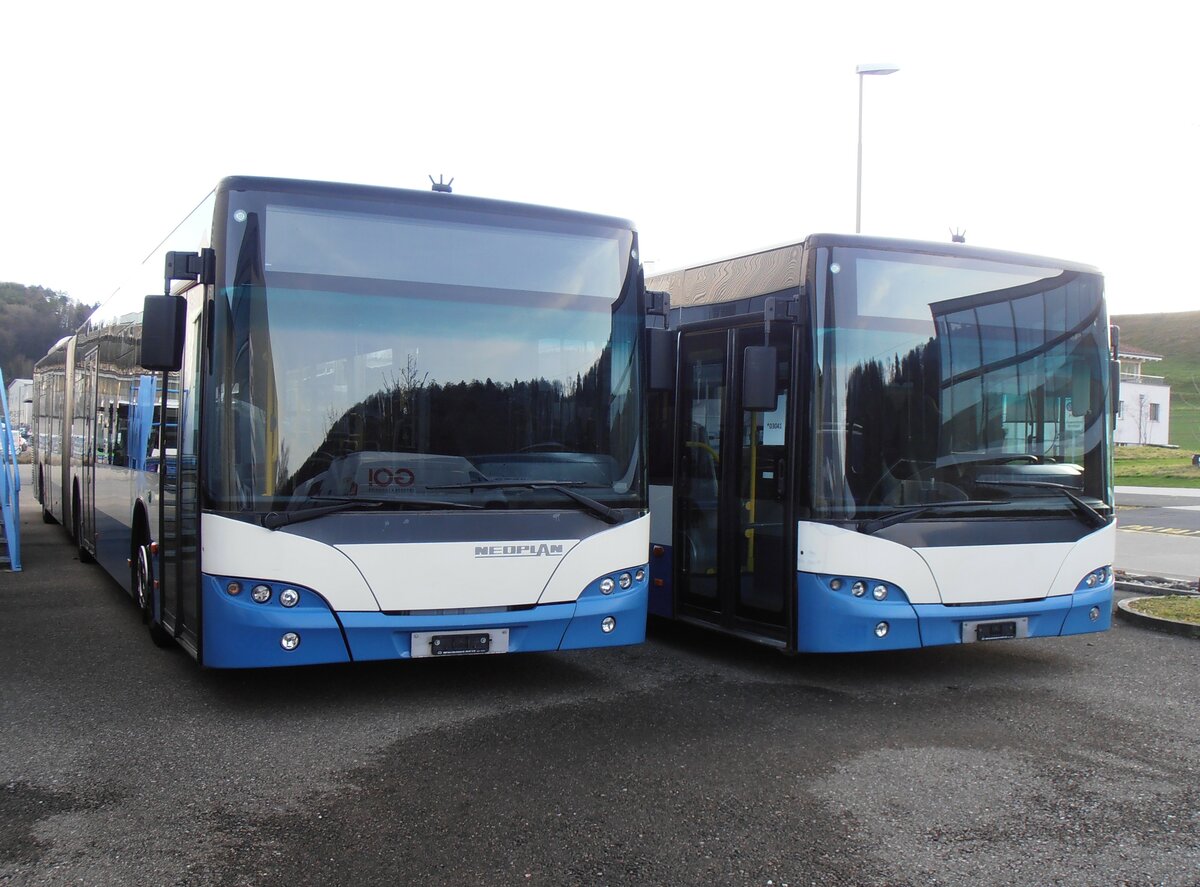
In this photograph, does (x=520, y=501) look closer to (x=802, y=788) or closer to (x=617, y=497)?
(x=617, y=497)

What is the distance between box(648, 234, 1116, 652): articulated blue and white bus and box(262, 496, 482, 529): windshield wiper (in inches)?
84.6

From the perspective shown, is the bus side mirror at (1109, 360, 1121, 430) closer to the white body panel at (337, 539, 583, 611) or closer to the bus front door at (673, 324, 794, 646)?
the bus front door at (673, 324, 794, 646)

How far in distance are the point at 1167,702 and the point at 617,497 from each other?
3646 mm

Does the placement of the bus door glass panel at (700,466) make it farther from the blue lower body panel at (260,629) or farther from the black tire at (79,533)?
the black tire at (79,533)

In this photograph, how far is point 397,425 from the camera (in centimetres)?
625

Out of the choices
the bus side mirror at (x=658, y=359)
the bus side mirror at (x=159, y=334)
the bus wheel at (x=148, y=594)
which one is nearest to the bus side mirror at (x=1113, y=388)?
the bus side mirror at (x=658, y=359)

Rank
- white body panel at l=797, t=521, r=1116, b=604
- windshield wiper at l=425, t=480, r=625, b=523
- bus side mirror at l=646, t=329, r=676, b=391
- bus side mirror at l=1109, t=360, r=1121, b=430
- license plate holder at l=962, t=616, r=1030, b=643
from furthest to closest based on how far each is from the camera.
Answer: bus side mirror at l=1109, t=360, r=1121, b=430 < license plate holder at l=962, t=616, r=1030, b=643 < bus side mirror at l=646, t=329, r=676, b=391 < white body panel at l=797, t=521, r=1116, b=604 < windshield wiper at l=425, t=480, r=625, b=523

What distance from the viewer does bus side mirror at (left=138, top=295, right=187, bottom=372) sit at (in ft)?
20.2

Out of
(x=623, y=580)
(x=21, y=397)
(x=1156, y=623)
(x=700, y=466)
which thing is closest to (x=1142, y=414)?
(x=21, y=397)

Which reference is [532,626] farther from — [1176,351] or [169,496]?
[1176,351]

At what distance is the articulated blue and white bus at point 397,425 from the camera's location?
6.07 meters

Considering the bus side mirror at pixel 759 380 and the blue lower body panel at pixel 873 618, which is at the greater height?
the bus side mirror at pixel 759 380

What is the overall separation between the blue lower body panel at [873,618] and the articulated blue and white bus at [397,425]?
3.62 feet

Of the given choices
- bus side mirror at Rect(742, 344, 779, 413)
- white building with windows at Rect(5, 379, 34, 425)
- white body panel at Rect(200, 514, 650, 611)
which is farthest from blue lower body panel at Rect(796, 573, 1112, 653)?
white building with windows at Rect(5, 379, 34, 425)
